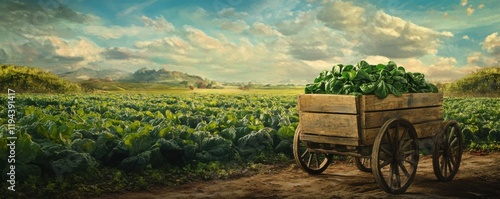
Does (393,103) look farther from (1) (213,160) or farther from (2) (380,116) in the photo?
(1) (213,160)

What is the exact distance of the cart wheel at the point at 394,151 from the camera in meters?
7.29

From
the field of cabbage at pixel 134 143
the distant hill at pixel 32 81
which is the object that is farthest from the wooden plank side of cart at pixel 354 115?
the distant hill at pixel 32 81

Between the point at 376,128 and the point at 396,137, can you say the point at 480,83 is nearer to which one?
the point at 396,137

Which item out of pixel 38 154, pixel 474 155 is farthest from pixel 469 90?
pixel 38 154

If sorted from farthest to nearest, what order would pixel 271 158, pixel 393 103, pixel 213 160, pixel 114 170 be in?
1. pixel 271 158
2. pixel 213 160
3. pixel 114 170
4. pixel 393 103

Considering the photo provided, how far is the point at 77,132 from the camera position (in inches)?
351

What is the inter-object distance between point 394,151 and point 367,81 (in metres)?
1.16

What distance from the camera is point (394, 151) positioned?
7.68m

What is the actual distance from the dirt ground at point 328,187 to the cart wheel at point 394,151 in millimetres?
200

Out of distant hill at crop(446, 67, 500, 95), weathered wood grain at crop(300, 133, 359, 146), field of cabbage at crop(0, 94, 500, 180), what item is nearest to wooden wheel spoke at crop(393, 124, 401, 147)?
weathered wood grain at crop(300, 133, 359, 146)

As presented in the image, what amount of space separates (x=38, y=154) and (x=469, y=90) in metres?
61.0

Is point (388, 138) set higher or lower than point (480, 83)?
lower

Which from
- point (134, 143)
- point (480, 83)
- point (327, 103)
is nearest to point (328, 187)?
point (327, 103)

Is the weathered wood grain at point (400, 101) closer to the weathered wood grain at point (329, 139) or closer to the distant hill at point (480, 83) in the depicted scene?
the weathered wood grain at point (329, 139)
